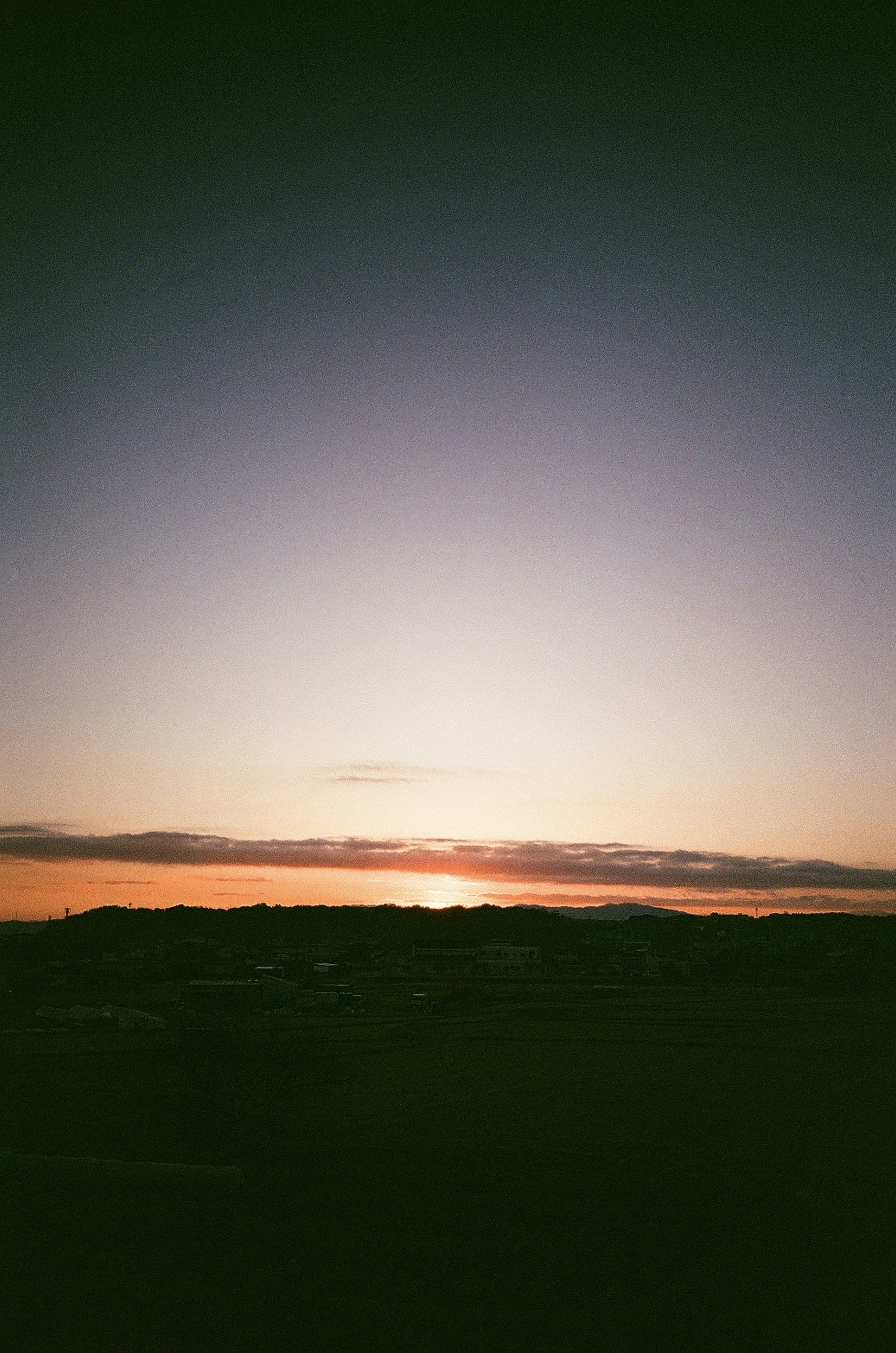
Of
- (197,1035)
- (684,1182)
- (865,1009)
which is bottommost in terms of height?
(865,1009)

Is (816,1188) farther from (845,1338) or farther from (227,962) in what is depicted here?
(227,962)

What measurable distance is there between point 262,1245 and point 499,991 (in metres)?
55.2

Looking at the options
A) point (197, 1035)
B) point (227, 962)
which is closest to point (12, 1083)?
point (197, 1035)

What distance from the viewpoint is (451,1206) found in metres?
17.2

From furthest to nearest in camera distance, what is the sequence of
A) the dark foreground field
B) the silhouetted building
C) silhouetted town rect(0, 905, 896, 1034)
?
the silhouetted building, silhouetted town rect(0, 905, 896, 1034), the dark foreground field

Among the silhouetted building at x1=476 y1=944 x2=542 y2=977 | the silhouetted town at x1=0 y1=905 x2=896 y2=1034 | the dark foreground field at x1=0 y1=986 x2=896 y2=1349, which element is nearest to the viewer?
the dark foreground field at x1=0 y1=986 x2=896 y2=1349

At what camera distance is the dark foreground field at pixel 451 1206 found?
12.4 m

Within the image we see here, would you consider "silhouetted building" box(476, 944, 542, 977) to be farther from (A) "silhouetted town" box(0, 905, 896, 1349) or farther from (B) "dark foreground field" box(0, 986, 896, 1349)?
(B) "dark foreground field" box(0, 986, 896, 1349)

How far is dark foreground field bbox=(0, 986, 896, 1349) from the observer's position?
12406 mm

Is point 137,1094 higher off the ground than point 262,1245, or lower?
lower

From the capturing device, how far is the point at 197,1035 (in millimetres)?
23688

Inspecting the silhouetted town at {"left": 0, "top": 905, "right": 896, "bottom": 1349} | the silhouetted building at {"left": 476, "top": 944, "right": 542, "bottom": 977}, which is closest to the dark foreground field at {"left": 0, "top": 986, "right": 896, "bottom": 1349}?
the silhouetted town at {"left": 0, "top": 905, "right": 896, "bottom": 1349}

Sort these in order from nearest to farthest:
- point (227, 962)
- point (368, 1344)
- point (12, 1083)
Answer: point (368, 1344) < point (12, 1083) < point (227, 962)

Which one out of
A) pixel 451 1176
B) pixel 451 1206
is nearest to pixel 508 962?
pixel 451 1176
